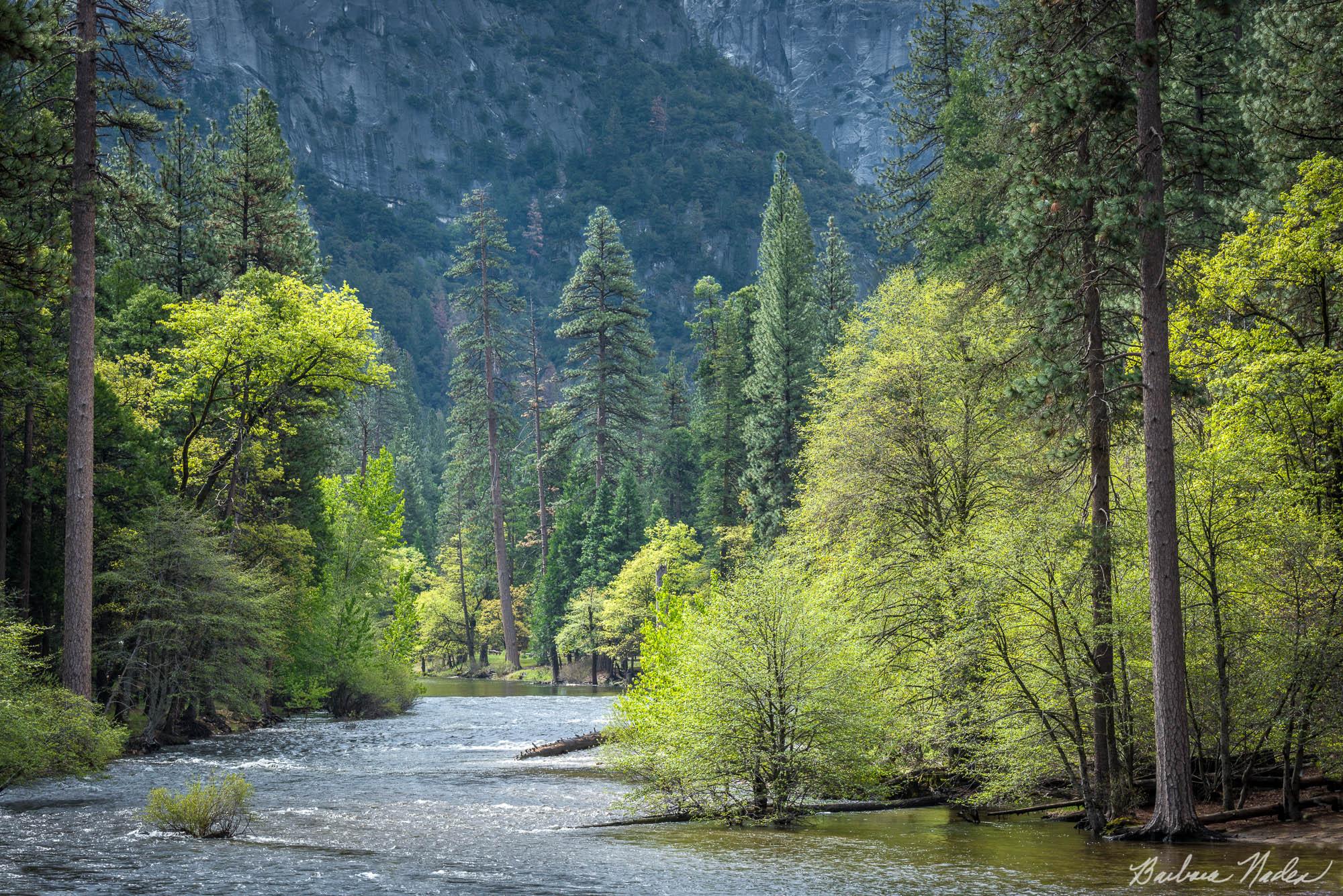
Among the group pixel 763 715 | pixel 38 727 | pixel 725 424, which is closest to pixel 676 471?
pixel 725 424

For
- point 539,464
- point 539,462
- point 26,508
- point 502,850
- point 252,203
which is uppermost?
point 252,203

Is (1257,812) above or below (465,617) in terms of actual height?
below

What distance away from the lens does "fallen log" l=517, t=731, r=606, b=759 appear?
27078 millimetres

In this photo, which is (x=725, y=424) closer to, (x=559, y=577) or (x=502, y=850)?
(x=559, y=577)

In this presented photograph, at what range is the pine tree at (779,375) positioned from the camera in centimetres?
5022

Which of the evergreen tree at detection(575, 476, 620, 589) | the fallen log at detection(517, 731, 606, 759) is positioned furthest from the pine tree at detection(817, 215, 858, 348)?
the fallen log at detection(517, 731, 606, 759)

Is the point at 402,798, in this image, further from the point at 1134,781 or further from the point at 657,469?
the point at 657,469

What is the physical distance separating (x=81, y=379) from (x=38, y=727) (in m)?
7.34

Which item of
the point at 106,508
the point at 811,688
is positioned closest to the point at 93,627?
the point at 106,508

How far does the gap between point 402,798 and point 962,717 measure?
9.95 metres

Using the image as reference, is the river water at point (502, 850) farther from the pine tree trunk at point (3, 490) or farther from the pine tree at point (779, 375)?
the pine tree at point (779, 375)

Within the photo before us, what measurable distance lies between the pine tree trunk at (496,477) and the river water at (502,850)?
4518 centimetres
